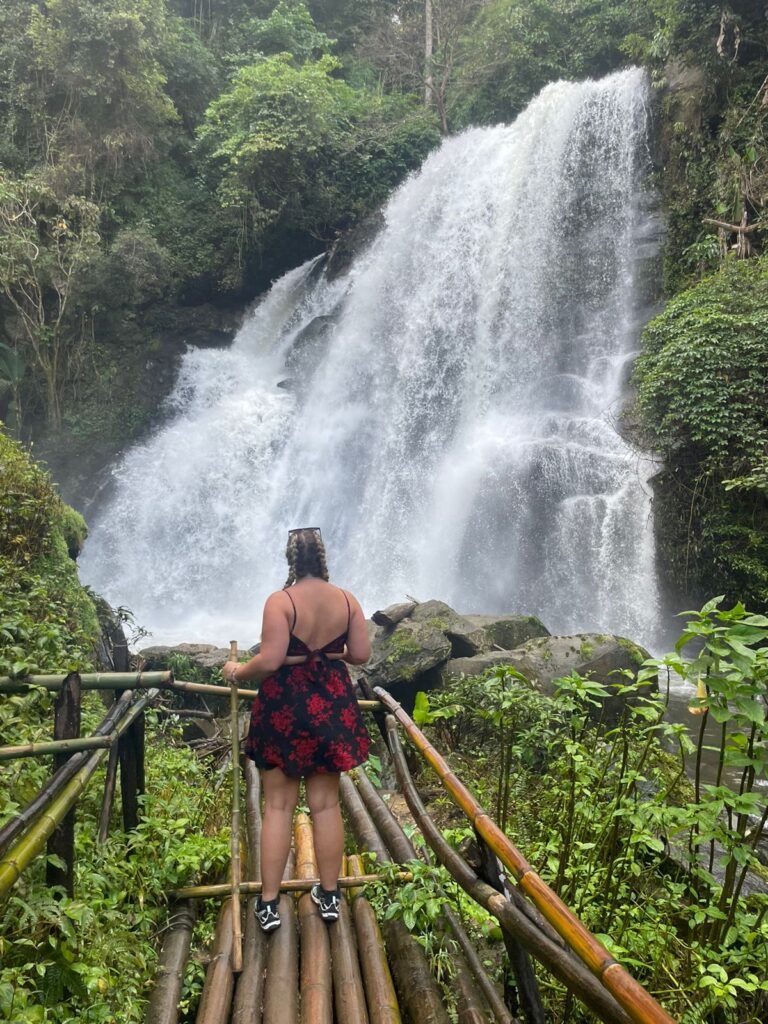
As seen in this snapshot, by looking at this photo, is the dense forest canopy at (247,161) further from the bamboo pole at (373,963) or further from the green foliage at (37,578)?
the bamboo pole at (373,963)

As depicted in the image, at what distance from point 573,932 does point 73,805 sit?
1.66m

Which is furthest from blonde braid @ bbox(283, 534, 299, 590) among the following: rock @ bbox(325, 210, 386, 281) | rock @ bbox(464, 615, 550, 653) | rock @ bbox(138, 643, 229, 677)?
rock @ bbox(325, 210, 386, 281)

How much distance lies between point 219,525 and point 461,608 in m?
5.73

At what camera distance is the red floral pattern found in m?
2.48

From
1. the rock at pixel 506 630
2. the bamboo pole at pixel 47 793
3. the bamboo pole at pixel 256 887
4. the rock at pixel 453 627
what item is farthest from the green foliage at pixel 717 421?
the bamboo pole at pixel 47 793

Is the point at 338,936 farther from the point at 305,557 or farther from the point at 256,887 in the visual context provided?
the point at 305,557

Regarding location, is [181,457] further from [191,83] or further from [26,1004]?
[26,1004]

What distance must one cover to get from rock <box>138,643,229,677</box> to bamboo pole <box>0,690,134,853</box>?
235 inches

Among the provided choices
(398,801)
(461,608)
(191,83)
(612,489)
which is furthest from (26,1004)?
(191,83)

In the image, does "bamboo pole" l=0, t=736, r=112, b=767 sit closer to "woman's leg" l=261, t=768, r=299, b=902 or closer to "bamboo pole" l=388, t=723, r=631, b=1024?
"woman's leg" l=261, t=768, r=299, b=902

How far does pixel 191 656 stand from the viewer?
8875 mm

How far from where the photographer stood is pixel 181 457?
1555cm

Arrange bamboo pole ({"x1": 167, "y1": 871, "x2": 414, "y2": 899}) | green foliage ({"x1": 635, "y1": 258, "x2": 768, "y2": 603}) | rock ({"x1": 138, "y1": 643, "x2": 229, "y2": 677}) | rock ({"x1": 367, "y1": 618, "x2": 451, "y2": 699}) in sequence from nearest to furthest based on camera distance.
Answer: bamboo pole ({"x1": 167, "y1": 871, "x2": 414, "y2": 899})
rock ({"x1": 367, "y1": 618, "x2": 451, "y2": 699})
rock ({"x1": 138, "y1": 643, "x2": 229, "y2": 677})
green foliage ({"x1": 635, "y1": 258, "x2": 768, "y2": 603})

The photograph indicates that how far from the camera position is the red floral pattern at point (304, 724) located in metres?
2.48
